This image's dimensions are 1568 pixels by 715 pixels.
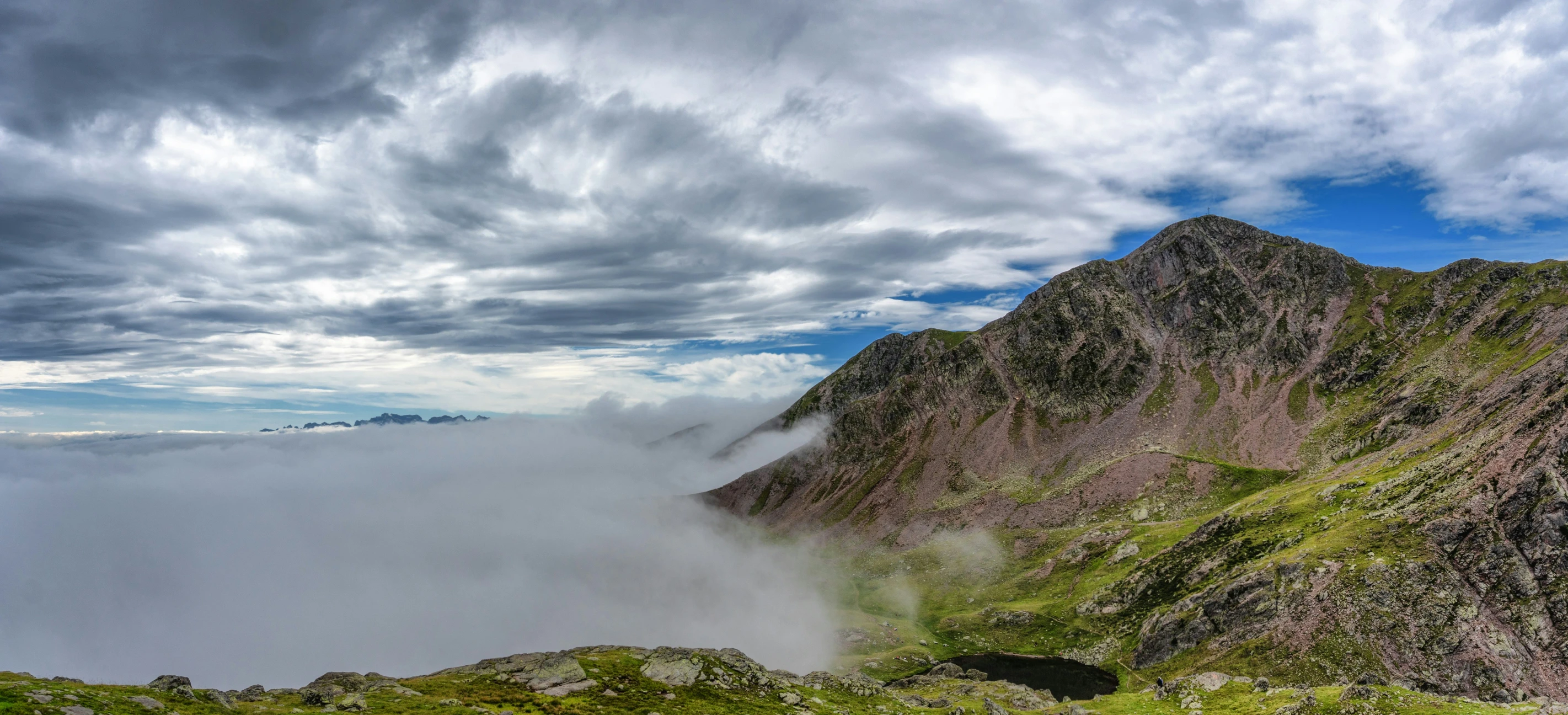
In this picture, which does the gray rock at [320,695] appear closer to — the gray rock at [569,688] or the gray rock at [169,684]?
the gray rock at [169,684]

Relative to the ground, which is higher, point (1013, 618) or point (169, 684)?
point (169, 684)

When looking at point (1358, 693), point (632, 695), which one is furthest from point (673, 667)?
point (1358, 693)

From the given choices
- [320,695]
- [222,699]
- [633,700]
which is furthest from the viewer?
[633,700]

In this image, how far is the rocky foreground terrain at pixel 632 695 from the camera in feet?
144

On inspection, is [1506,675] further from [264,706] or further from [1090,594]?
[264,706]

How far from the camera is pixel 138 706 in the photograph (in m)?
39.8

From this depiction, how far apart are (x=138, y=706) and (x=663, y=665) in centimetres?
4531

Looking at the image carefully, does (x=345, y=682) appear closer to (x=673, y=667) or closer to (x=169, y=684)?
(x=169, y=684)

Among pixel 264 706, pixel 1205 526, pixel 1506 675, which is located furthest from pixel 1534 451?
pixel 264 706

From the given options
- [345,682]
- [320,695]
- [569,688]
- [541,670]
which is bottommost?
[569,688]

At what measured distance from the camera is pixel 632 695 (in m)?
63.3

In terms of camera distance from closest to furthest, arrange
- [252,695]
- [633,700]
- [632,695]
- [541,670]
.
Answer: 1. [252,695]
2. [633,700]
3. [632,695]
4. [541,670]

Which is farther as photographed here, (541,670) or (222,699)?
(541,670)

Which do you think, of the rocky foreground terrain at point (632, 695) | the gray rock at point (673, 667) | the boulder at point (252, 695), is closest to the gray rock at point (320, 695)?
the rocky foreground terrain at point (632, 695)
